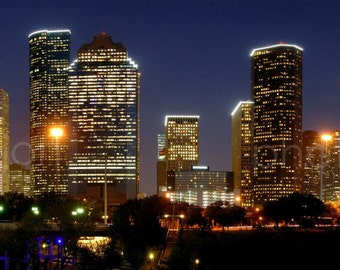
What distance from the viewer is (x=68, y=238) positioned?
138ft

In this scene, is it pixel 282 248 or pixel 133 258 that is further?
pixel 133 258

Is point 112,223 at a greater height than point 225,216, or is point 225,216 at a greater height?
point 112,223

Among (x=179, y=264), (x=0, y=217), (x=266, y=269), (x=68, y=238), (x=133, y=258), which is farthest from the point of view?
(x=0, y=217)

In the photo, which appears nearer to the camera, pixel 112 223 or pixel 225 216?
pixel 112 223

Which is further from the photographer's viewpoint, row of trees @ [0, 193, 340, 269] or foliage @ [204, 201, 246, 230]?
foliage @ [204, 201, 246, 230]

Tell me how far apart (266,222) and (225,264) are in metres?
72.2

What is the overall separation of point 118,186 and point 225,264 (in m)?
157

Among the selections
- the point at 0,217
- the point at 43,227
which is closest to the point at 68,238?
the point at 43,227

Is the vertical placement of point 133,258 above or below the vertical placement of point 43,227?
below

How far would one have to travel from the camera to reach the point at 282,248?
39.6 m

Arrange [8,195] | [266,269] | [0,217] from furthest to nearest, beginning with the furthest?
[8,195] < [0,217] < [266,269]

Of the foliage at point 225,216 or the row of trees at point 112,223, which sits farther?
the foliage at point 225,216

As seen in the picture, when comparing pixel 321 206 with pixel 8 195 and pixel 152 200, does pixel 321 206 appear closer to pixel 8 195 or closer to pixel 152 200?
pixel 152 200

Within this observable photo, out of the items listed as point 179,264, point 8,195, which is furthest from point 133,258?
point 8,195
